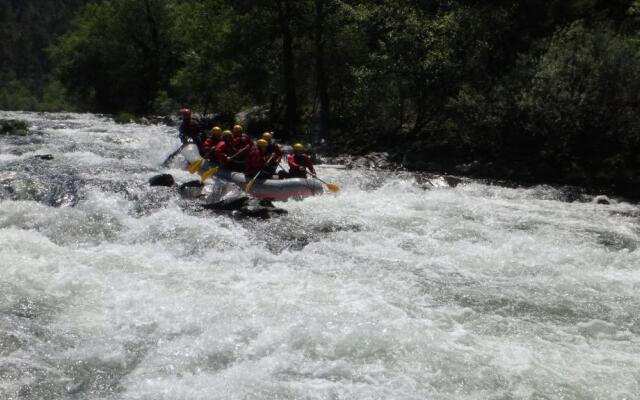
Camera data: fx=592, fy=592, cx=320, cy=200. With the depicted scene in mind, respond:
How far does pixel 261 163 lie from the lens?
39.4ft

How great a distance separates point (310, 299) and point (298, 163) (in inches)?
230

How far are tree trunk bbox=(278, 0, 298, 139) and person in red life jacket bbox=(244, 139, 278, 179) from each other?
823cm

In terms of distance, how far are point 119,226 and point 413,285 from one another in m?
4.58

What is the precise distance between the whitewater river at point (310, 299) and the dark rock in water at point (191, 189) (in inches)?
8.7

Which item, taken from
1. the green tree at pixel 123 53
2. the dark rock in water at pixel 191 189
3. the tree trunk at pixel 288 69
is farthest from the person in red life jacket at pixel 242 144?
the green tree at pixel 123 53

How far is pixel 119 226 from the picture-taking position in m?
8.98

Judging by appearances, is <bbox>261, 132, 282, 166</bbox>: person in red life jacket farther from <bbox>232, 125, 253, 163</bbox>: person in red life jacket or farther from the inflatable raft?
the inflatable raft

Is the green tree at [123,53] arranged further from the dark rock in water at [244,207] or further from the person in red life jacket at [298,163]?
the dark rock in water at [244,207]

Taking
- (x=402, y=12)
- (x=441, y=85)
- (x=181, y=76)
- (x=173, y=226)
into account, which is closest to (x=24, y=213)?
(x=173, y=226)

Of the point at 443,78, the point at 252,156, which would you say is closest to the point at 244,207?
the point at 252,156

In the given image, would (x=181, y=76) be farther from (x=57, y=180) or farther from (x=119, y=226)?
(x=119, y=226)

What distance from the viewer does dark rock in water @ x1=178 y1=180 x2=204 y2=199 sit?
10891mm

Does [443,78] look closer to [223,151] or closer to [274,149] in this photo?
[274,149]

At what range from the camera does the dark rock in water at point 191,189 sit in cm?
1089
